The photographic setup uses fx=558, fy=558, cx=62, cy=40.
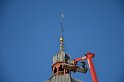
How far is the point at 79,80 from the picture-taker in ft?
253

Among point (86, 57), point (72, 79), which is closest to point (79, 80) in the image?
point (72, 79)

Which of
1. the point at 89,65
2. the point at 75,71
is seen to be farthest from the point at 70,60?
the point at 89,65

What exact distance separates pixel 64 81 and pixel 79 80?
7.97 ft

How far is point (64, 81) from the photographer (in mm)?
75938

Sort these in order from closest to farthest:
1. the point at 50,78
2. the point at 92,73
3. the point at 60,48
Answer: the point at 92,73
the point at 50,78
the point at 60,48

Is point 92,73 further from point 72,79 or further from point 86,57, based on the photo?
point 72,79

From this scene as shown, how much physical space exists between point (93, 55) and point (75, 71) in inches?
209

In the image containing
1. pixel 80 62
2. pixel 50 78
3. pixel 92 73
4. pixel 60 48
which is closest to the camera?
pixel 92 73

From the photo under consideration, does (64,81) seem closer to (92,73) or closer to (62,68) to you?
(62,68)

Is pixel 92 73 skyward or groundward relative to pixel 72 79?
groundward

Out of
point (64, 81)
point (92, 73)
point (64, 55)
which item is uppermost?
point (64, 55)

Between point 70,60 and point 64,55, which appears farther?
point 64,55

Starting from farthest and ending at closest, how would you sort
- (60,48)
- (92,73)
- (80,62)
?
(60,48), (80,62), (92,73)

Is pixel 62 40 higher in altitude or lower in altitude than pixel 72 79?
higher
